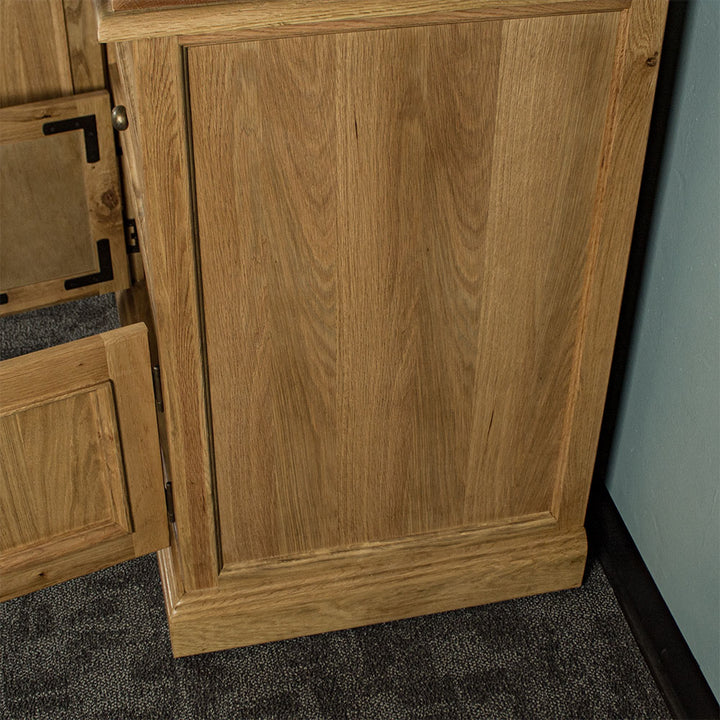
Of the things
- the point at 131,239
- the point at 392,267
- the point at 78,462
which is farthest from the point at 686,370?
the point at 131,239

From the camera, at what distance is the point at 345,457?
1.16m

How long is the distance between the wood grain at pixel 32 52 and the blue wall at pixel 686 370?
887mm

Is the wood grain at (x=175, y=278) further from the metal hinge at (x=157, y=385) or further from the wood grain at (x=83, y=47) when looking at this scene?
the wood grain at (x=83, y=47)

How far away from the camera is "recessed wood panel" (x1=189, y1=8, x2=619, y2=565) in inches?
35.8

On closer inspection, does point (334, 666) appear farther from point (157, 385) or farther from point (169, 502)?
point (157, 385)

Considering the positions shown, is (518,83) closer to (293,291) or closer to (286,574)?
(293,291)

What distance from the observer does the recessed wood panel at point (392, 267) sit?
2.98ft

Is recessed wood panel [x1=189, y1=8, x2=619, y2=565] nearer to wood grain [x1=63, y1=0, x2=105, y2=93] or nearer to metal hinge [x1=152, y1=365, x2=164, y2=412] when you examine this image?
metal hinge [x1=152, y1=365, x2=164, y2=412]

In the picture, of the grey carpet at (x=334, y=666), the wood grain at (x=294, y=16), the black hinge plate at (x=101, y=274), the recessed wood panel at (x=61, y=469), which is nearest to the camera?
the wood grain at (x=294, y=16)

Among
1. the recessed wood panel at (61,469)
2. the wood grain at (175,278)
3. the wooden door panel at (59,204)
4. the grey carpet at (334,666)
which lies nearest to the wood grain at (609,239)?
the grey carpet at (334,666)

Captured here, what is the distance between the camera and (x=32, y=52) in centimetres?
147

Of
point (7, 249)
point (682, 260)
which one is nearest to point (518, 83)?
point (682, 260)

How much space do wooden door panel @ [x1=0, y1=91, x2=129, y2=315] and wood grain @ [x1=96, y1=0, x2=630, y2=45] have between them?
2.17 ft

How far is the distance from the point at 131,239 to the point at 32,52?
0.32 metres
